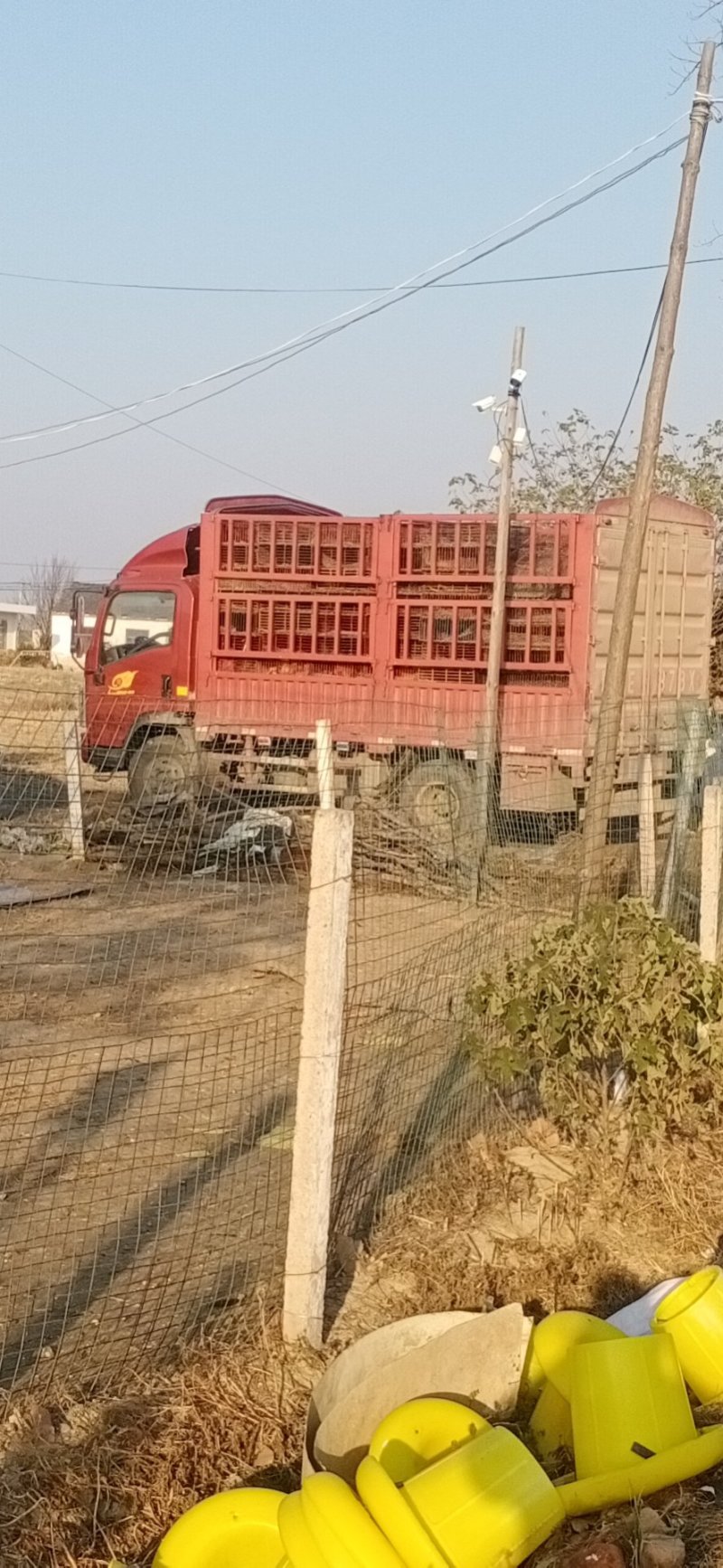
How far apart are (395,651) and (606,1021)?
358 inches

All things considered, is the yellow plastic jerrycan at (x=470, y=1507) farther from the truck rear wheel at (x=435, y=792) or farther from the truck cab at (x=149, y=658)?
the truck cab at (x=149, y=658)

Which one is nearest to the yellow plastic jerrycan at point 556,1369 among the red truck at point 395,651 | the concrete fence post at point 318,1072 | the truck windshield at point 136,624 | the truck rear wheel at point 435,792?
the concrete fence post at point 318,1072

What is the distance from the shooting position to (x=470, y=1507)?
8.68 feet

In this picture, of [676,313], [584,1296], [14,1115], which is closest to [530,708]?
[676,313]

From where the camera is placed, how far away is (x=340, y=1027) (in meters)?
3.74

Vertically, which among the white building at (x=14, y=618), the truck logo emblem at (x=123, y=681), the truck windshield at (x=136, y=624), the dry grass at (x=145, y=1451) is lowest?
the dry grass at (x=145, y=1451)

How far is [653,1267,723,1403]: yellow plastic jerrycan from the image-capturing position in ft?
11.5

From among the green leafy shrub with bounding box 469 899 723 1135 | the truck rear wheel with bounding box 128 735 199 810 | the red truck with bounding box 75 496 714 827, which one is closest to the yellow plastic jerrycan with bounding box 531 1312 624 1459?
the green leafy shrub with bounding box 469 899 723 1135

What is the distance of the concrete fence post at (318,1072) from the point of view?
3.64 m

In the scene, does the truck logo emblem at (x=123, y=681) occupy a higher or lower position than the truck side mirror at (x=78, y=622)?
lower

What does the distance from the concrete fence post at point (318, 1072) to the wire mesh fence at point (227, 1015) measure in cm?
25

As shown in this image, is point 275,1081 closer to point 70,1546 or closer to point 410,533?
point 70,1546

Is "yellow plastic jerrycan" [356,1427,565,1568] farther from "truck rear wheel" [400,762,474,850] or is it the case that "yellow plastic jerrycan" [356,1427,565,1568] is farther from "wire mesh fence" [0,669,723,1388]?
"truck rear wheel" [400,762,474,850]

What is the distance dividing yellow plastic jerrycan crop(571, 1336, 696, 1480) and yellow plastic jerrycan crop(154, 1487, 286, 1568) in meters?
0.73
